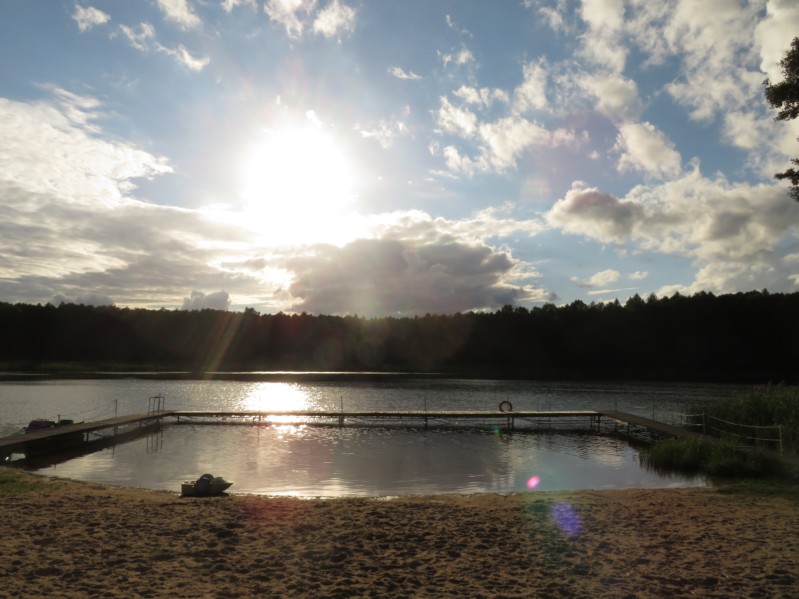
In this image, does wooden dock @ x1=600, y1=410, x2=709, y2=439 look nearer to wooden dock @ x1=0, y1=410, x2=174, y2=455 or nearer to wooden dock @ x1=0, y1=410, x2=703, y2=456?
wooden dock @ x1=0, y1=410, x2=703, y2=456

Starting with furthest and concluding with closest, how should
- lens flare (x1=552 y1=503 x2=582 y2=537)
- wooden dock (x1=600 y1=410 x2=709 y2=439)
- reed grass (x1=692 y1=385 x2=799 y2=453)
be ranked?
wooden dock (x1=600 y1=410 x2=709 y2=439) < reed grass (x1=692 y1=385 x2=799 y2=453) < lens flare (x1=552 y1=503 x2=582 y2=537)

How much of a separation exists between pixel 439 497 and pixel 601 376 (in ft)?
265

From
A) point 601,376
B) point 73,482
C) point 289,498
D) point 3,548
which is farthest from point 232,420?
point 601,376

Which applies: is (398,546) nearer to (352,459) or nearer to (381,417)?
(352,459)

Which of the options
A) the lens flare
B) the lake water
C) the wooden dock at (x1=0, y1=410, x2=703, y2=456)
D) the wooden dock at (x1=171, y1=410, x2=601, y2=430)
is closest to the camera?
the lens flare

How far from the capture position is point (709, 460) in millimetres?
18109

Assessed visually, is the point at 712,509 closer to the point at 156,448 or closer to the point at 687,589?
the point at 687,589

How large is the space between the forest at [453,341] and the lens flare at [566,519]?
3017 inches

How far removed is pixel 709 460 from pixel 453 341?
104 metres

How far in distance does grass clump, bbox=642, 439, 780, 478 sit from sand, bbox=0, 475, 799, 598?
4482 millimetres

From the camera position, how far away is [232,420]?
112ft

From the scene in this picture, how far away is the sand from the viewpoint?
289 inches

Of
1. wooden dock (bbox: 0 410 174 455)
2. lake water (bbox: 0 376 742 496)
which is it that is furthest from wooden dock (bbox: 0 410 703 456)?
lake water (bbox: 0 376 742 496)

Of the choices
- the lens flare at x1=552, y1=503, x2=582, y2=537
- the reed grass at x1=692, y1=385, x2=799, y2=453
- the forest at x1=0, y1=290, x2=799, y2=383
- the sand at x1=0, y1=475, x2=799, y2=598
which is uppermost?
the forest at x1=0, y1=290, x2=799, y2=383
